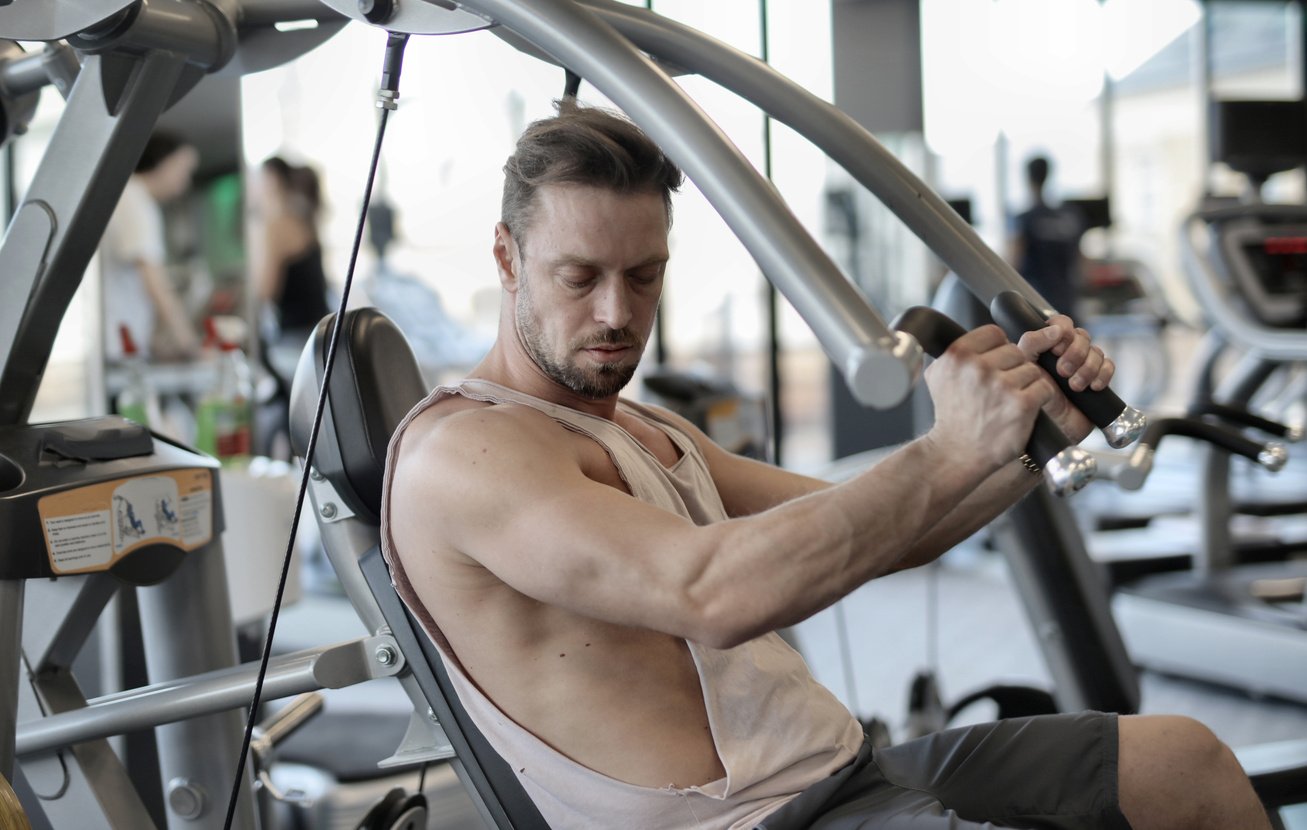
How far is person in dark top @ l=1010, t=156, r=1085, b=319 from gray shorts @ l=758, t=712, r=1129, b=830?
4.47 meters

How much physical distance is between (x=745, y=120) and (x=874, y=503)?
3297 mm

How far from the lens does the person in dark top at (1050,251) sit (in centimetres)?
561

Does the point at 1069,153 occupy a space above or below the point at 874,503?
above

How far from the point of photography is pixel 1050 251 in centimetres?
562

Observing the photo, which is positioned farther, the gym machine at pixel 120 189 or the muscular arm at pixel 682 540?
the gym machine at pixel 120 189

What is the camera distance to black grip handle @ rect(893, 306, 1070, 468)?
95 cm

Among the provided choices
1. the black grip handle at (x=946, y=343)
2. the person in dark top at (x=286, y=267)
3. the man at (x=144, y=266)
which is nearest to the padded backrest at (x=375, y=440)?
the black grip handle at (x=946, y=343)

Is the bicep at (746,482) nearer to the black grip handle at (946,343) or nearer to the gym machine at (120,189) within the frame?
the gym machine at (120,189)

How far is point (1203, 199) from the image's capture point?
3877mm

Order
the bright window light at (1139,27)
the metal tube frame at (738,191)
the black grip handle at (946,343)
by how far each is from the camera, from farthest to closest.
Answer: the bright window light at (1139,27), the black grip handle at (946,343), the metal tube frame at (738,191)

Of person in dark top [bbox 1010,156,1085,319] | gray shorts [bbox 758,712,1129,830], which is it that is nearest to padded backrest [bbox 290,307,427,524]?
gray shorts [bbox 758,712,1129,830]

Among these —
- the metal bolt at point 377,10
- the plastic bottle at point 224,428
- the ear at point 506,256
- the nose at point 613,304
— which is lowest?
the plastic bottle at point 224,428

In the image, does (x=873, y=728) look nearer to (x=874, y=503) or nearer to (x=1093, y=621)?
(x=1093, y=621)

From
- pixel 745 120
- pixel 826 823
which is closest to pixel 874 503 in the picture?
pixel 826 823
